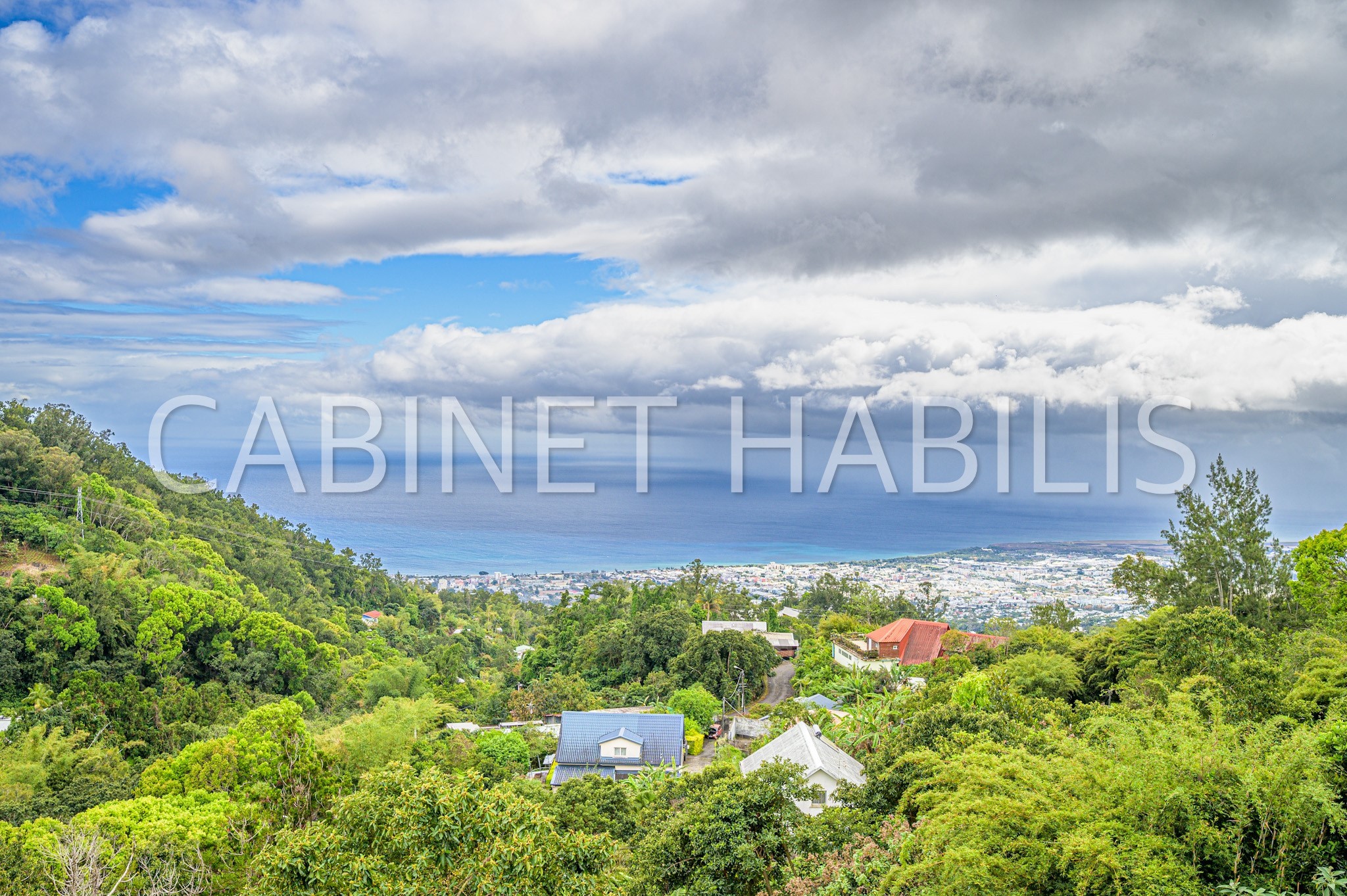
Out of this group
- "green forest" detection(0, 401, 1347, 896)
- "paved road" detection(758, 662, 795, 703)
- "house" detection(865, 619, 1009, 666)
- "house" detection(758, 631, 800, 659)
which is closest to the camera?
"green forest" detection(0, 401, 1347, 896)

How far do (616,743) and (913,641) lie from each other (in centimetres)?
1309

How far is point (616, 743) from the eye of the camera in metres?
20.8

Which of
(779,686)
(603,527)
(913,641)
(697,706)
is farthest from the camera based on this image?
(603,527)

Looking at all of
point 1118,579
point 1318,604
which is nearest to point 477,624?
point 1118,579

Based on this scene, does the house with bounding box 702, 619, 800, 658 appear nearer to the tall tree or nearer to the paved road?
the paved road

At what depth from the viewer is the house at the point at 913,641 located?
2806 centimetres

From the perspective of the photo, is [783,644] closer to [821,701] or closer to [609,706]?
[821,701]

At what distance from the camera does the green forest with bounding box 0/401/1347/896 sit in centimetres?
615

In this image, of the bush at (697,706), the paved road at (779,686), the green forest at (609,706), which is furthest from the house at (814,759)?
the paved road at (779,686)

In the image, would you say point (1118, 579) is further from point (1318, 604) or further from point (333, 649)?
point (333, 649)

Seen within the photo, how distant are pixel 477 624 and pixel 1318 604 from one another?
141 feet

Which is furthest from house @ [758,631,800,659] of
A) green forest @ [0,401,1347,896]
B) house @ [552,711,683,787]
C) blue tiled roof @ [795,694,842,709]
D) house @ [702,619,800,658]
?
house @ [552,711,683,787]

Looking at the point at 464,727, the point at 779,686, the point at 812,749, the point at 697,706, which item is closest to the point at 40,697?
the point at 464,727

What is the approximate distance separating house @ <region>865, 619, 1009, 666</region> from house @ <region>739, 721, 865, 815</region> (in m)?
11.8
